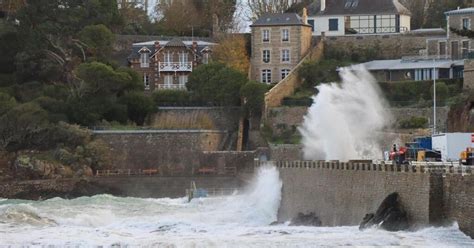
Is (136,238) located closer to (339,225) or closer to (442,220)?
(339,225)

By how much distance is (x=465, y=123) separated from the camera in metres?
67.9

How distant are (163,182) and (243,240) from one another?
38.6 metres

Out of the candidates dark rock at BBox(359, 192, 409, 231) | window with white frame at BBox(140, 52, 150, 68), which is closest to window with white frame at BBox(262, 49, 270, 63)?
window with white frame at BBox(140, 52, 150, 68)

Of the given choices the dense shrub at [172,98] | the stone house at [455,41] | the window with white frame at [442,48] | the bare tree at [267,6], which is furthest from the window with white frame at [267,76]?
the bare tree at [267,6]

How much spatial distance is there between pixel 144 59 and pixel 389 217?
5772 centimetres

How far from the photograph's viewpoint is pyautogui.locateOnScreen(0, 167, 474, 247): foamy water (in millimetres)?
36125

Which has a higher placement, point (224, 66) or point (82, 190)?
point (224, 66)

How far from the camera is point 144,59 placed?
94125 mm

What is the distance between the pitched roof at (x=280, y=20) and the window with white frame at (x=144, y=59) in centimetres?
797

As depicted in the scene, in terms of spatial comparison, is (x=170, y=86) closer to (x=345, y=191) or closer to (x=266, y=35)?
(x=266, y=35)

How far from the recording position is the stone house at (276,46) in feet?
299

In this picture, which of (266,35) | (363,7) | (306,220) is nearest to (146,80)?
(266,35)

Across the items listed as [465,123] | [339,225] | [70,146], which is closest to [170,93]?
[70,146]

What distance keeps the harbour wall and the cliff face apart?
14774 mm
